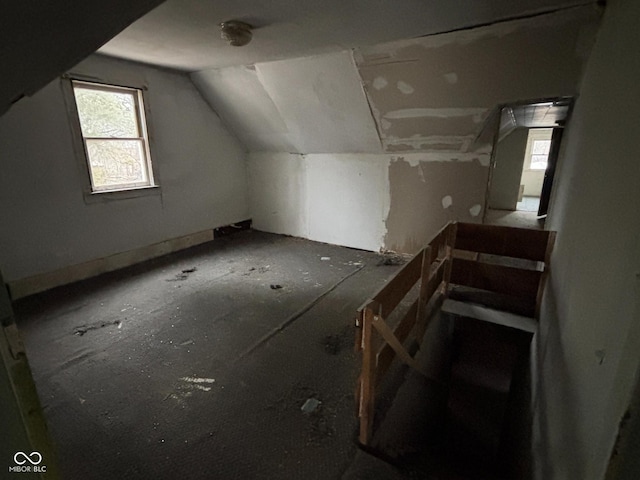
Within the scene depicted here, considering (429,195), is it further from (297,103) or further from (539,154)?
(539,154)

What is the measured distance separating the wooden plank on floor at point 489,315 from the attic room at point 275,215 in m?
0.11

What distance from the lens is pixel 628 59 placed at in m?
1.37

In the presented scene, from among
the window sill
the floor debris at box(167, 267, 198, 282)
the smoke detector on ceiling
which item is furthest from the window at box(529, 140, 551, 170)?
the window sill

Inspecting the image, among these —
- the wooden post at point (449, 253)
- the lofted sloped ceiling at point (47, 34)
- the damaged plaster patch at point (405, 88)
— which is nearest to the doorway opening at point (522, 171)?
the damaged plaster patch at point (405, 88)

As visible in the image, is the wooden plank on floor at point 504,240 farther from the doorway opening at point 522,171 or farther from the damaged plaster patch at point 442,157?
the doorway opening at point 522,171

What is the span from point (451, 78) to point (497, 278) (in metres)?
1.91

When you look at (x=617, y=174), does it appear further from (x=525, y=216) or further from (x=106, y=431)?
(x=525, y=216)

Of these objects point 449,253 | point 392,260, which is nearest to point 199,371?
point 449,253

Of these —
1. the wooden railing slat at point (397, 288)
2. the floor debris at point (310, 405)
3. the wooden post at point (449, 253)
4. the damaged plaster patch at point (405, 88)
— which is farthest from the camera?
the damaged plaster patch at point (405, 88)

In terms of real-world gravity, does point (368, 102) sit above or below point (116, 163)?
above

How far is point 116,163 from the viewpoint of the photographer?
150 inches

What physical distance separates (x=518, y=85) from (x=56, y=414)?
415 cm

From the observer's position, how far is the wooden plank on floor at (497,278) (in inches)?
111

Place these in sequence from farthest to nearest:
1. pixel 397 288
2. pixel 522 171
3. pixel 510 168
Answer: pixel 522 171, pixel 510 168, pixel 397 288
